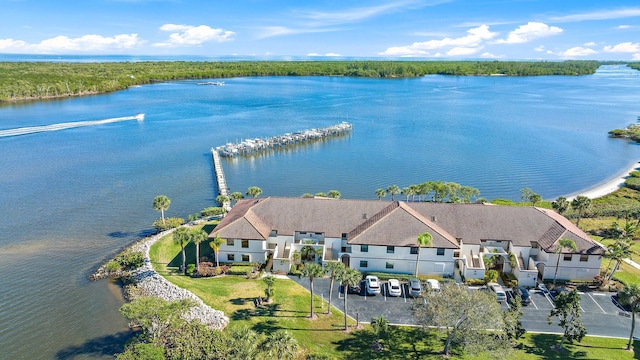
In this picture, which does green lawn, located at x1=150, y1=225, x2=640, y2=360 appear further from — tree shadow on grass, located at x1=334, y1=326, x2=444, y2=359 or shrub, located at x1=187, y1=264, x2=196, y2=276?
shrub, located at x1=187, y1=264, x2=196, y2=276

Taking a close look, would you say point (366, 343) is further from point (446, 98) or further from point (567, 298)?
point (446, 98)

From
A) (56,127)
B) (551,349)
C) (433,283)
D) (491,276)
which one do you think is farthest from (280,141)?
(551,349)

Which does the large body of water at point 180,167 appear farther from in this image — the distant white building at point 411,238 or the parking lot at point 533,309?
the parking lot at point 533,309

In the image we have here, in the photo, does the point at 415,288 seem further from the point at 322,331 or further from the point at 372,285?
the point at 322,331

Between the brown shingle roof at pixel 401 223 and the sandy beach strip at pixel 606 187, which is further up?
the brown shingle roof at pixel 401 223

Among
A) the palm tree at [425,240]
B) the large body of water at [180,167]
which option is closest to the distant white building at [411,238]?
the palm tree at [425,240]
